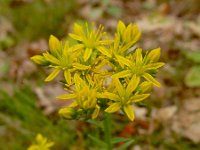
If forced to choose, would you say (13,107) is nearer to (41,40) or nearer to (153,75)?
(41,40)

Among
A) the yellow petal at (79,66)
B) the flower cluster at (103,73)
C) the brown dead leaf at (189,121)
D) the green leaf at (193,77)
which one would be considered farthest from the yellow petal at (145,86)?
the green leaf at (193,77)

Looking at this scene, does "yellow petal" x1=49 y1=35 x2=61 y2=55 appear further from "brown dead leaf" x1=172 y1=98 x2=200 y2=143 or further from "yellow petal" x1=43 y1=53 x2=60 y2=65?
"brown dead leaf" x1=172 y1=98 x2=200 y2=143

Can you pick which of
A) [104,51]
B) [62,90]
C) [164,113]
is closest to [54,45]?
[104,51]

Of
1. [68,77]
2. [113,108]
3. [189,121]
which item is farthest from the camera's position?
[189,121]

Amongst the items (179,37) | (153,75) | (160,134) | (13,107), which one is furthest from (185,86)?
(153,75)

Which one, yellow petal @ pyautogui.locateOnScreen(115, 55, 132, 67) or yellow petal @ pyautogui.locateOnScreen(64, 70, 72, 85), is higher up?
yellow petal @ pyautogui.locateOnScreen(115, 55, 132, 67)

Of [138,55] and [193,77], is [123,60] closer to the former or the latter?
[138,55]

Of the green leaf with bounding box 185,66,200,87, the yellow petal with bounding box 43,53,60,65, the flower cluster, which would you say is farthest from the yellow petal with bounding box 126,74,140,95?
the green leaf with bounding box 185,66,200,87
